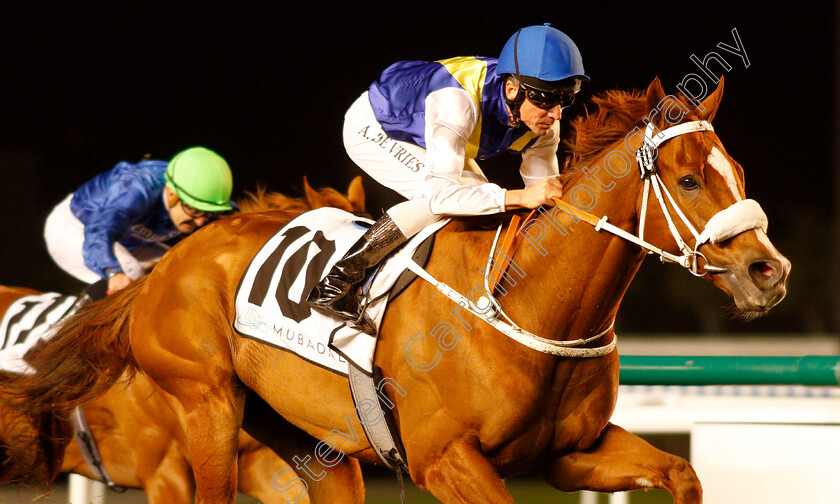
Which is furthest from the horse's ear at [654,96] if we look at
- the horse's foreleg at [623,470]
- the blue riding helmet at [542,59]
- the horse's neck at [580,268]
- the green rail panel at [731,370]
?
the green rail panel at [731,370]

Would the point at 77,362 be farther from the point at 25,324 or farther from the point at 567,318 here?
the point at 567,318

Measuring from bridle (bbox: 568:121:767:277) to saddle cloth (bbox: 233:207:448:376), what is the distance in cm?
63

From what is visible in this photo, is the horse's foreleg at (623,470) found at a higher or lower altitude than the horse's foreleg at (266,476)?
higher

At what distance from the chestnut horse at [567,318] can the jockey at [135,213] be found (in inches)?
61.0

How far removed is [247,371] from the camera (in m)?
2.91

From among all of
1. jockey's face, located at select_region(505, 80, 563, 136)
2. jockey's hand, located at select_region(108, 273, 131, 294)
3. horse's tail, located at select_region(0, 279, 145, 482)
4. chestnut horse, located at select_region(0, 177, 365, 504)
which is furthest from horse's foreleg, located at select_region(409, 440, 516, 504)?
jockey's hand, located at select_region(108, 273, 131, 294)

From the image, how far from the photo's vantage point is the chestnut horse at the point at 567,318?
203 centimetres

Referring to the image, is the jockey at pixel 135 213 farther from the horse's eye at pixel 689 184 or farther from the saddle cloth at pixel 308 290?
the horse's eye at pixel 689 184

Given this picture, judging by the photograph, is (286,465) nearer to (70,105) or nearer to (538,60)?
(538,60)

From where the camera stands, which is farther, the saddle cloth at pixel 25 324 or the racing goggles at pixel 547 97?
the saddle cloth at pixel 25 324

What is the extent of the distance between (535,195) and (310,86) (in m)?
5.23

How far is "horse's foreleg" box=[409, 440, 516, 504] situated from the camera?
2.21 m

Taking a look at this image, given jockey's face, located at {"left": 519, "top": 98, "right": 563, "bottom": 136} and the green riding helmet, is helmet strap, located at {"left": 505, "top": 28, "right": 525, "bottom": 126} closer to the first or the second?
jockey's face, located at {"left": 519, "top": 98, "right": 563, "bottom": 136}

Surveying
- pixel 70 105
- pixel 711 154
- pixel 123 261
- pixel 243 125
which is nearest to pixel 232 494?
pixel 123 261
